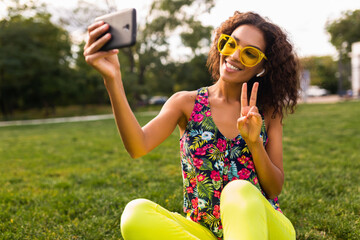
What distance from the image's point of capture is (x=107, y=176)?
15.2 feet

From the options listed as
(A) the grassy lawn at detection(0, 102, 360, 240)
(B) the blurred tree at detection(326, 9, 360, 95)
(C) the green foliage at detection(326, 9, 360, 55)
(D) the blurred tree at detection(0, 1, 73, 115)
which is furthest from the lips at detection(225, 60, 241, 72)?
(C) the green foliage at detection(326, 9, 360, 55)

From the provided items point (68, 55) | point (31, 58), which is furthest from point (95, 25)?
point (68, 55)

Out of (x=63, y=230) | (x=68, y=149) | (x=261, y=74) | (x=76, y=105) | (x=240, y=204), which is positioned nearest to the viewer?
(x=240, y=204)

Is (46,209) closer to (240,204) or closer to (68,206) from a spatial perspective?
(68,206)

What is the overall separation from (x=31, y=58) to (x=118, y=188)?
2091 centimetres

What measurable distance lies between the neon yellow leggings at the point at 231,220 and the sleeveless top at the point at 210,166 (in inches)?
5.6

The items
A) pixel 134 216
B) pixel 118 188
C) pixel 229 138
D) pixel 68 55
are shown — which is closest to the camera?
pixel 134 216

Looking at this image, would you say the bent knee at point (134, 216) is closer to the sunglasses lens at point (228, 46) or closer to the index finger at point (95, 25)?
the index finger at point (95, 25)

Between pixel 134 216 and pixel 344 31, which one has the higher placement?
pixel 344 31

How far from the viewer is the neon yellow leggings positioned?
1.49 meters

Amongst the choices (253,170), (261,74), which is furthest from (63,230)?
(261,74)

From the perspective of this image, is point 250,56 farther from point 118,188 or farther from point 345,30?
point 345,30

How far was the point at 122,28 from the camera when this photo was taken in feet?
4.00

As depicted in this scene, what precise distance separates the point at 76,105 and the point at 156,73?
976 centimetres
